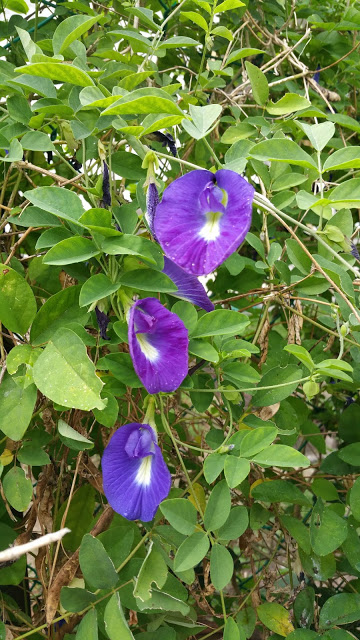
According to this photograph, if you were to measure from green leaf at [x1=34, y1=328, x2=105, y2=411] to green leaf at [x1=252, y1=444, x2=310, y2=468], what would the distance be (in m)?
0.21

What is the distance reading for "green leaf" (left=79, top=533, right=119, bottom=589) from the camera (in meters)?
0.78

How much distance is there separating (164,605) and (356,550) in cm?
35

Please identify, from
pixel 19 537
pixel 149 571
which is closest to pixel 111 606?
pixel 149 571

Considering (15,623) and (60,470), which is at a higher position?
(60,470)

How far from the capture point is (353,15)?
1241mm

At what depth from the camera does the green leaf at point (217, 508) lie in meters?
0.79

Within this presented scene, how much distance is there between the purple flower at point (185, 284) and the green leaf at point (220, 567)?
0.98 ft

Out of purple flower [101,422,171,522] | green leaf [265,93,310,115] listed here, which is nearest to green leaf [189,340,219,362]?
purple flower [101,422,171,522]

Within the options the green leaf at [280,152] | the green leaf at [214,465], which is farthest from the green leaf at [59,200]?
the green leaf at [214,465]

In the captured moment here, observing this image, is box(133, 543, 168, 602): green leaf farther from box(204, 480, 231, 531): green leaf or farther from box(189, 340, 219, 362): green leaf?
box(189, 340, 219, 362): green leaf

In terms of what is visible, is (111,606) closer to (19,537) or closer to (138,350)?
(19,537)

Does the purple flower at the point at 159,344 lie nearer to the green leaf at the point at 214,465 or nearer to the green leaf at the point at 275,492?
the green leaf at the point at 214,465

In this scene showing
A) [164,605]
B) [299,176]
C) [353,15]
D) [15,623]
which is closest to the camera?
[164,605]

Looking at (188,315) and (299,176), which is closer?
(188,315)
